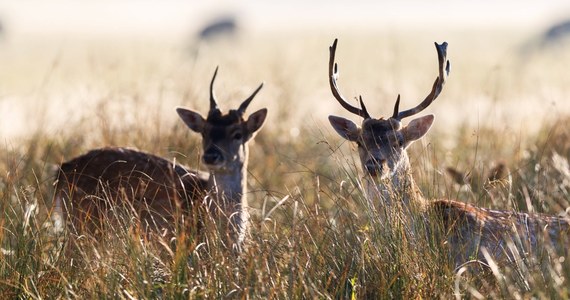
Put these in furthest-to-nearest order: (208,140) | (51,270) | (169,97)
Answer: (169,97)
(208,140)
(51,270)

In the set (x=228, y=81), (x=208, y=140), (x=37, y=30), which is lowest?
(x=37, y=30)

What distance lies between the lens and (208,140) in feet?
25.7

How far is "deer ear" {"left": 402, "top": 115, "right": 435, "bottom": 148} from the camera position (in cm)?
709

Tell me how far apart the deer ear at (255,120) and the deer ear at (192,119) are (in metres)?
0.34

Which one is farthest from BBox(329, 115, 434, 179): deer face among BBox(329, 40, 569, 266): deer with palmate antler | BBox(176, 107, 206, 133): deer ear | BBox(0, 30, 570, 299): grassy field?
BBox(176, 107, 206, 133): deer ear

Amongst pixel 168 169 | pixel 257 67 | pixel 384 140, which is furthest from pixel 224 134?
pixel 257 67

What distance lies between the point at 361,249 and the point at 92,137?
511cm

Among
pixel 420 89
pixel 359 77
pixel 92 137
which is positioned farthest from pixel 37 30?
pixel 92 137

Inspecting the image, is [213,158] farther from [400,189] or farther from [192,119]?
[400,189]

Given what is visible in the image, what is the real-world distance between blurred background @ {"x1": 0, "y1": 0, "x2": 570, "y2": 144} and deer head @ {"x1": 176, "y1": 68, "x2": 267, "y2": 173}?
60cm

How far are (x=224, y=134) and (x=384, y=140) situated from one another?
53.3 inches

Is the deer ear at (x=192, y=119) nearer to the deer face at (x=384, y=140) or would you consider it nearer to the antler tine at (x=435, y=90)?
the deer face at (x=384, y=140)

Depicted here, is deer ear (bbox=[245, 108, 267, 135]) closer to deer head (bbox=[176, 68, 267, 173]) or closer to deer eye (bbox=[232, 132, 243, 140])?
deer head (bbox=[176, 68, 267, 173])

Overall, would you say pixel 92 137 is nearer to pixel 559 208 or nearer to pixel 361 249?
pixel 559 208
